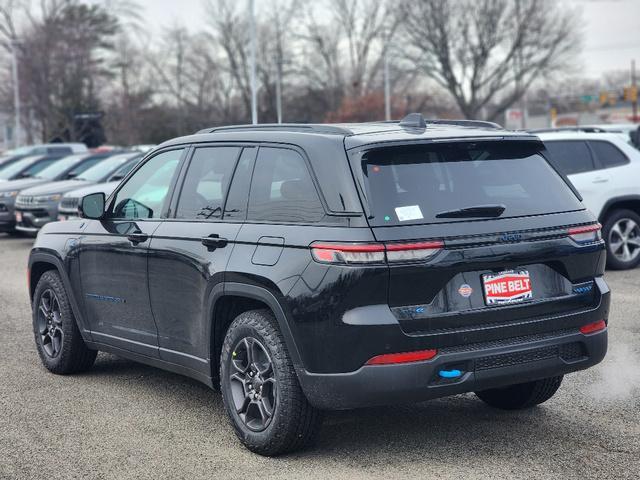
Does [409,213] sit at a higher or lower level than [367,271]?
higher

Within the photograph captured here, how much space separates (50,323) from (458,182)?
3643 millimetres

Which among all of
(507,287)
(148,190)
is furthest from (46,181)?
(507,287)

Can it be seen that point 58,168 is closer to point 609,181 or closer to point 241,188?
point 609,181

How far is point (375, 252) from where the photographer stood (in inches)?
177

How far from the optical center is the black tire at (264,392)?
15.8 feet

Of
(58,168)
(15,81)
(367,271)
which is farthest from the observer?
(15,81)

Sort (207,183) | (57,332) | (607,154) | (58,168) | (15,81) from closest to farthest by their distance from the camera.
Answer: (207,183), (57,332), (607,154), (58,168), (15,81)

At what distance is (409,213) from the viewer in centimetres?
465

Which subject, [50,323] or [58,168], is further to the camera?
[58,168]

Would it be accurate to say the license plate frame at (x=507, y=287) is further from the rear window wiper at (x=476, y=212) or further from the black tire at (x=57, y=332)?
the black tire at (x=57, y=332)

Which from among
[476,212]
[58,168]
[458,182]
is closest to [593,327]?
[476,212]

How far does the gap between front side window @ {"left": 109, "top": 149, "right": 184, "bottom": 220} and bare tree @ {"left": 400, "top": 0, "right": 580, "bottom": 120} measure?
170ft

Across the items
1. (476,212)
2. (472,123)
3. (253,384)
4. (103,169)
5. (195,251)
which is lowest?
(103,169)

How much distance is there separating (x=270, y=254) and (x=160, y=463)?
1.21 m
